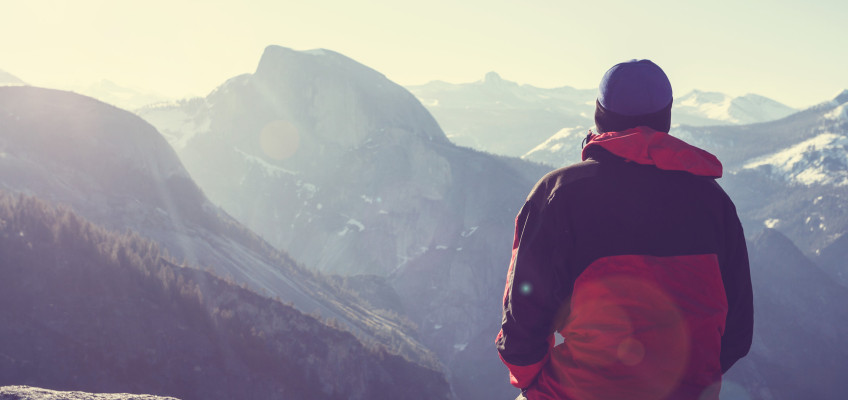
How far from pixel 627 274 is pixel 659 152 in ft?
3.58

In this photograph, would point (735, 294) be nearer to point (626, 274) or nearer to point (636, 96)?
point (626, 274)

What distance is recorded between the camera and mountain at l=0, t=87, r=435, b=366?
98375mm

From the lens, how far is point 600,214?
192 inches

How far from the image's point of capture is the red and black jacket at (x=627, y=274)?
4.79 metres

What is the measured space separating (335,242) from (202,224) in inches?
2872

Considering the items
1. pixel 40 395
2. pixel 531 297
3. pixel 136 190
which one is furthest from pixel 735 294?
pixel 136 190

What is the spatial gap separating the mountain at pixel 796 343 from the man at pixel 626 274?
561 feet

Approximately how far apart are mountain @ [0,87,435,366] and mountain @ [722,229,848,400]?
104 m

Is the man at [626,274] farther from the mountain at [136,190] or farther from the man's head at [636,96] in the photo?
the mountain at [136,190]

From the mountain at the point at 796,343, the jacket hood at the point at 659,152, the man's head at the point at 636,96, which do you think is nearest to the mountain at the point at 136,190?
the man's head at the point at 636,96

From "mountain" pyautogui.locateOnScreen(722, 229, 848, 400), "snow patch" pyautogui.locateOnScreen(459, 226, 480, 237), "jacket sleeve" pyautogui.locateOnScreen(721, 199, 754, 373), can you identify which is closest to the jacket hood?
"jacket sleeve" pyautogui.locateOnScreen(721, 199, 754, 373)

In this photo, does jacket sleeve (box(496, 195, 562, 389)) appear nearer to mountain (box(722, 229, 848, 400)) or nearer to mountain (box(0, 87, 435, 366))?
mountain (box(0, 87, 435, 366))

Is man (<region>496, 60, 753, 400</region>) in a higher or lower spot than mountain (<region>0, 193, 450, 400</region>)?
higher

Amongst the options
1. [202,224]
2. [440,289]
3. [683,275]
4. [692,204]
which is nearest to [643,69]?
[692,204]
